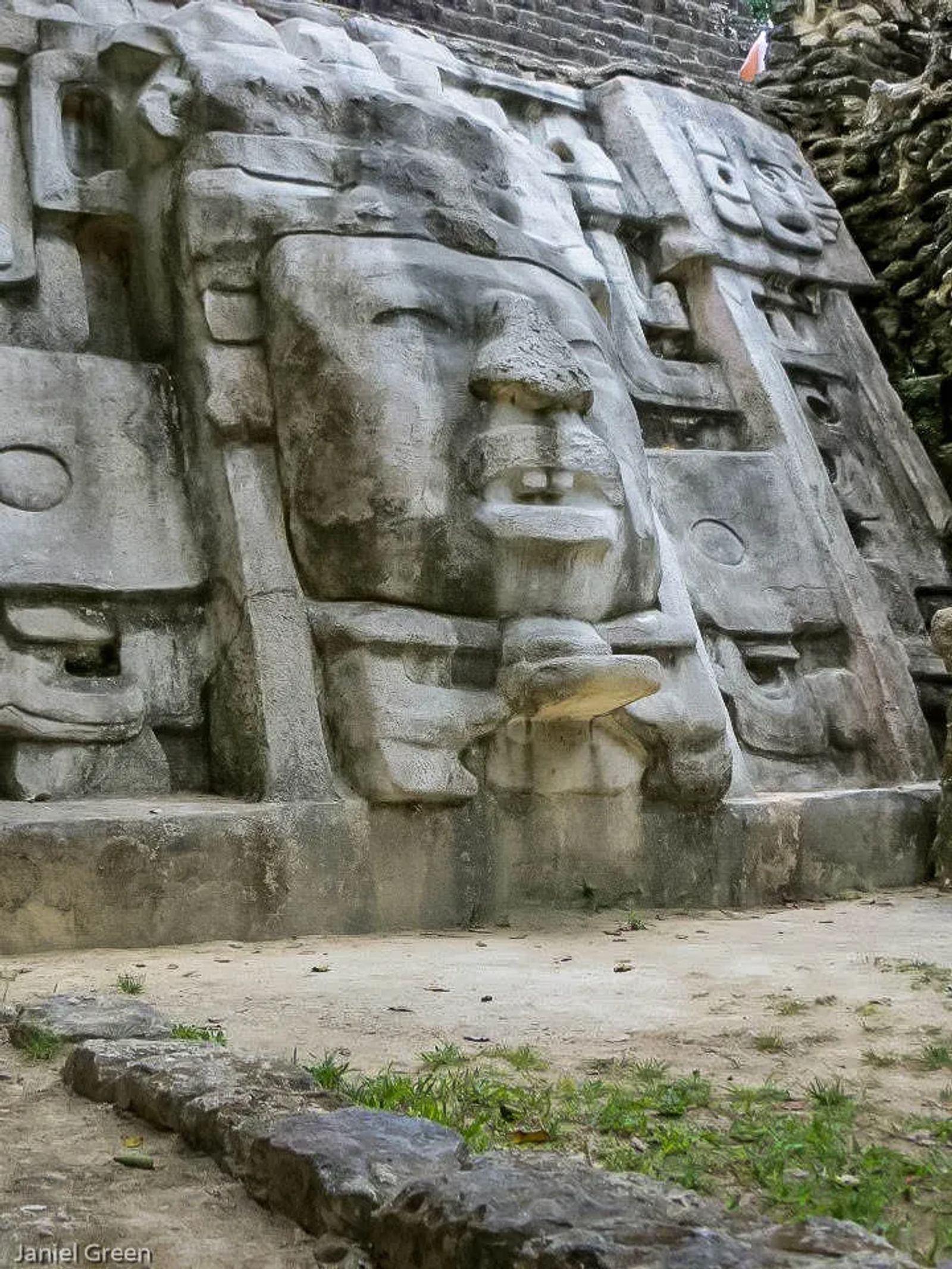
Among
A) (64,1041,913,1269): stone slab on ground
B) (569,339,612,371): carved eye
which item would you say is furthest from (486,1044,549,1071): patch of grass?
(569,339,612,371): carved eye

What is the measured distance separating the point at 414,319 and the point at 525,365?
0.42 meters

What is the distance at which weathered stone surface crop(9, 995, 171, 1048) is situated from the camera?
2.89 meters

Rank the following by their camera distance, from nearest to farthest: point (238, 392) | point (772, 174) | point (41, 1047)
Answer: point (41, 1047) < point (238, 392) < point (772, 174)

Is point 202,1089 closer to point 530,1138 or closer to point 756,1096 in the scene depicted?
point 530,1138

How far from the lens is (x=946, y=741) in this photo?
19.5 feet

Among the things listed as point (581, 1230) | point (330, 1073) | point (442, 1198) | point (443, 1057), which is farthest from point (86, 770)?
point (581, 1230)

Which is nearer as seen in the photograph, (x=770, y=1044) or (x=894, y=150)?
(x=770, y=1044)

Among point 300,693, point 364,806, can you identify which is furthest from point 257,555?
point 364,806

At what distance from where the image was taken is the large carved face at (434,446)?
4.88 metres

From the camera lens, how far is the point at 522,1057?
292 cm

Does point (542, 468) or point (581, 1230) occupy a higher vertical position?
point (542, 468)

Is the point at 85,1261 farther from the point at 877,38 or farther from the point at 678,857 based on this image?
the point at 877,38

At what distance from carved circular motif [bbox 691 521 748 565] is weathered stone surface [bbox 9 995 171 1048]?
12.5 ft

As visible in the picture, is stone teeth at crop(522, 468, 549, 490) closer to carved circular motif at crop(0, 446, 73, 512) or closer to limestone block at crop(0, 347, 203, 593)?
limestone block at crop(0, 347, 203, 593)
